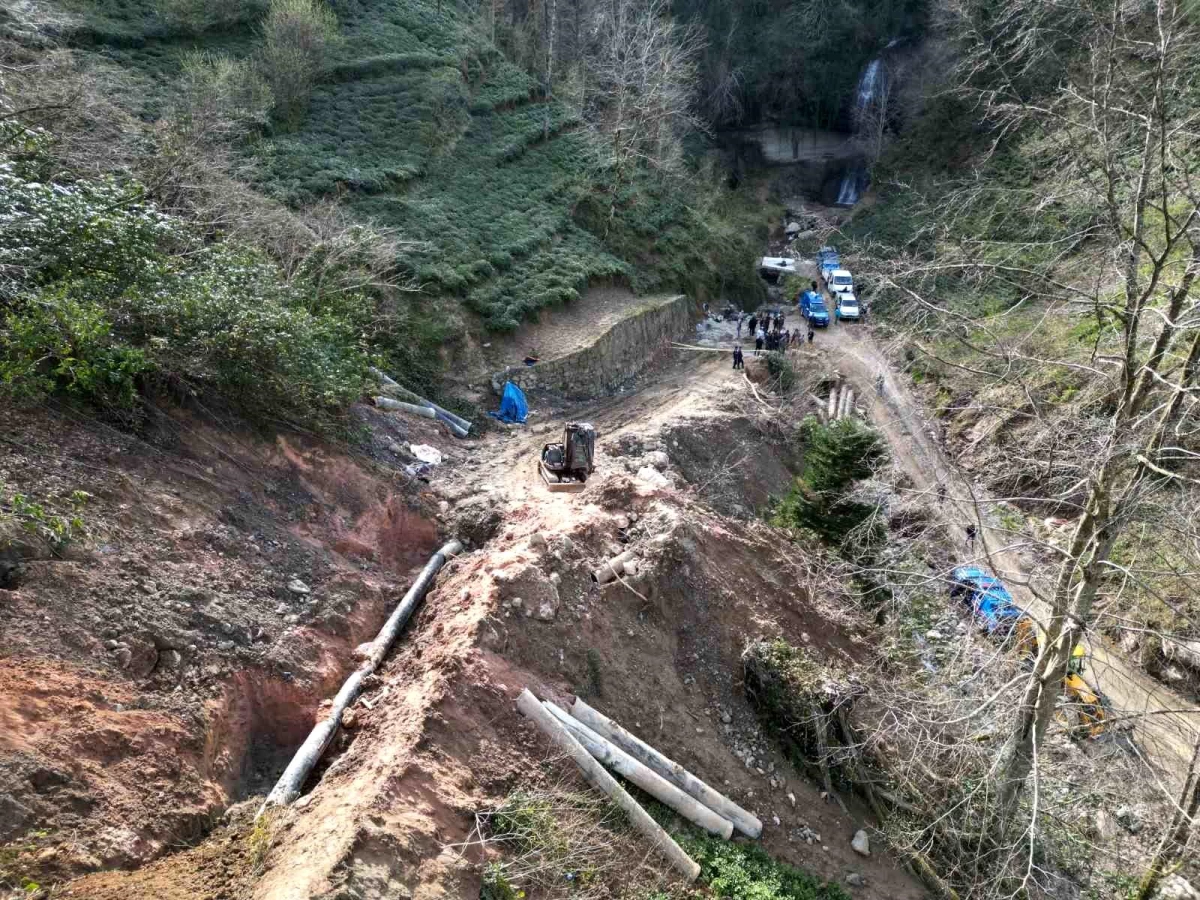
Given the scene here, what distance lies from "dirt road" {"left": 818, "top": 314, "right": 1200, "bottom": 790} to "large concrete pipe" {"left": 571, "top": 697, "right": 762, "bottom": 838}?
14.4 feet

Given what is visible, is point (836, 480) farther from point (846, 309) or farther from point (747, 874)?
point (846, 309)

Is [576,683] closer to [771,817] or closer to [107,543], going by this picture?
[771,817]

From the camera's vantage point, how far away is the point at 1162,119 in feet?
20.3

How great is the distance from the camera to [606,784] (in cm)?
860

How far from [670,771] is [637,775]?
0.56m

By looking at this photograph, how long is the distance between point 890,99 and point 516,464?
42.3 m

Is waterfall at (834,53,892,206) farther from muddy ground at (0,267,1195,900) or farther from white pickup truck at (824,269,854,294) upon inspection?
muddy ground at (0,267,1195,900)

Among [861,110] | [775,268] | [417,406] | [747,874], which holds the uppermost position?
[861,110]

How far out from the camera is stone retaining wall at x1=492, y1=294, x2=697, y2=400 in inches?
925

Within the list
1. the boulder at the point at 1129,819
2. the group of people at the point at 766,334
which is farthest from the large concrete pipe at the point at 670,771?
the group of people at the point at 766,334

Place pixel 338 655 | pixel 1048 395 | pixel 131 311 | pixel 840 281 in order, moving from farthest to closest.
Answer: pixel 840 281
pixel 131 311
pixel 338 655
pixel 1048 395

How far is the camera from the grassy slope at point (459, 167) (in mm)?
24500

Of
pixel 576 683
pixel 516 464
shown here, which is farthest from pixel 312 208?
pixel 576 683

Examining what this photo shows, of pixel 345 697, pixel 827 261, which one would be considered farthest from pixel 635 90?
pixel 345 697
